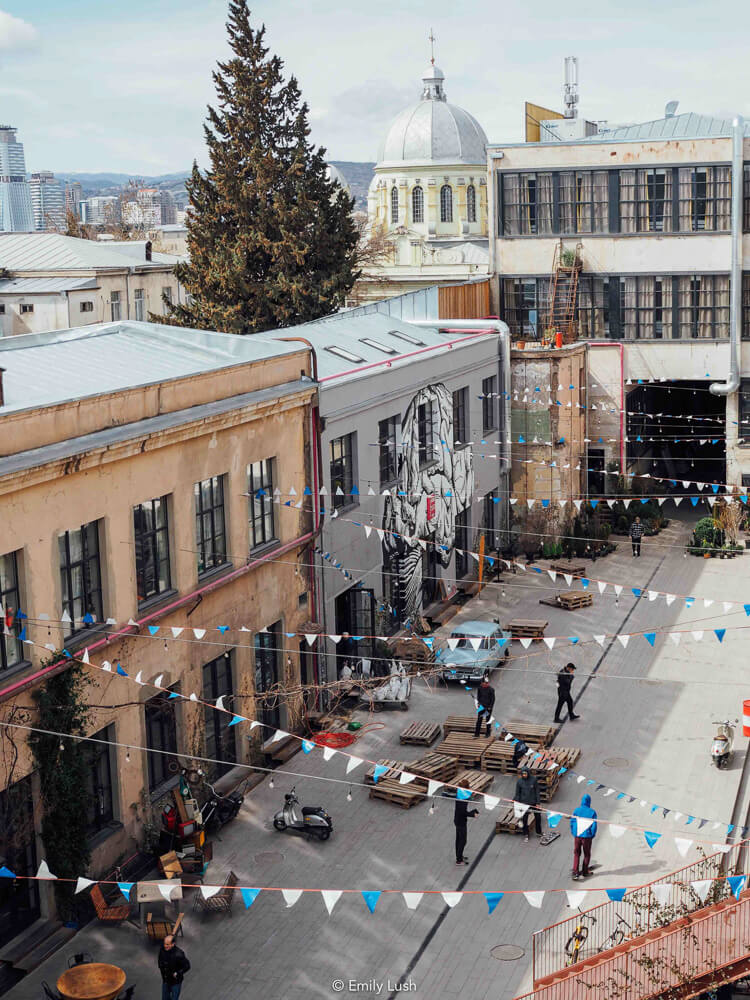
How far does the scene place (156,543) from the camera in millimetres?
21078

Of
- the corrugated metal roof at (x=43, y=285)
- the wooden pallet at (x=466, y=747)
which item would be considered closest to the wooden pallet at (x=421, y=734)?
the wooden pallet at (x=466, y=747)

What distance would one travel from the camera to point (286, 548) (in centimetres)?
2495

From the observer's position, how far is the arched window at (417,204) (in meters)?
87.0

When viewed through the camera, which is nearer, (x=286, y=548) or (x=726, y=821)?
(x=726, y=821)

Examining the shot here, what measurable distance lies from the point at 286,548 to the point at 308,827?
6145mm

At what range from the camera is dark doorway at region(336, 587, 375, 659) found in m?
28.5

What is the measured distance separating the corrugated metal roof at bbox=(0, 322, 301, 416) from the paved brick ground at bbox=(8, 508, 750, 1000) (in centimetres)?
A: 796

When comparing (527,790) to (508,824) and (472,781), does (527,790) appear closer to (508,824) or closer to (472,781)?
(508,824)

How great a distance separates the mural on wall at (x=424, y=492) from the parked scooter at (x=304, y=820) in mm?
10107

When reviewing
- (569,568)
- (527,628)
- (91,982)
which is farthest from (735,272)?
(91,982)

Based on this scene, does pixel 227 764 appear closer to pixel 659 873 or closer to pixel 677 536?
pixel 659 873

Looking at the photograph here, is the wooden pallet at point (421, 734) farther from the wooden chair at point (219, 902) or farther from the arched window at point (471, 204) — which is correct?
the arched window at point (471, 204)

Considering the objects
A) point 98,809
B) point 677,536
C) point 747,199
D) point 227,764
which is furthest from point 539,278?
point 98,809

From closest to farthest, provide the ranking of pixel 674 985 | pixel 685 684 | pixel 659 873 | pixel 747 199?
pixel 674 985
pixel 659 873
pixel 685 684
pixel 747 199
